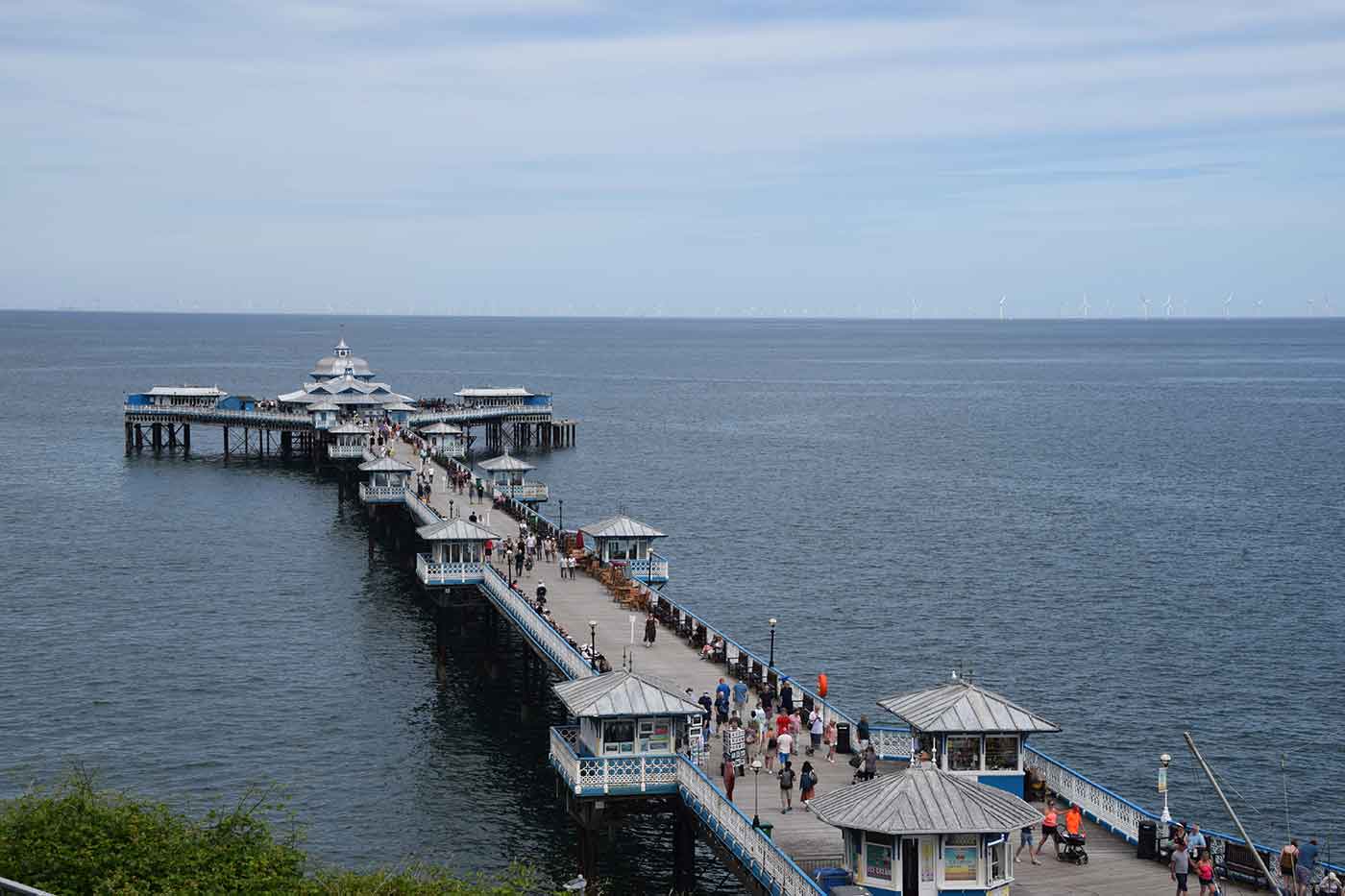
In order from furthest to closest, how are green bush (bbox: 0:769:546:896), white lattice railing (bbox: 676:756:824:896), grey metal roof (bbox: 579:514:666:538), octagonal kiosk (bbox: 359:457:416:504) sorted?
octagonal kiosk (bbox: 359:457:416:504) < grey metal roof (bbox: 579:514:666:538) < white lattice railing (bbox: 676:756:824:896) < green bush (bbox: 0:769:546:896)

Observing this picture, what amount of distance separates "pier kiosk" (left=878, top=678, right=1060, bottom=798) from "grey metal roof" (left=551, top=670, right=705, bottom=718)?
5.61 metres

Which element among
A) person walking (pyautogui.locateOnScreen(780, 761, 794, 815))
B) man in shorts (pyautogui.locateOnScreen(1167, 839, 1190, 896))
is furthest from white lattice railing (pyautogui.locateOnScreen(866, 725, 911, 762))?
man in shorts (pyautogui.locateOnScreen(1167, 839, 1190, 896))

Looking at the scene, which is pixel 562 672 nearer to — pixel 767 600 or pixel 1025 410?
pixel 767 600

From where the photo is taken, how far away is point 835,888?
28.3m

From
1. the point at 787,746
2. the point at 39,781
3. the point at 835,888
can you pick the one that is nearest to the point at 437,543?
the point at 39,781

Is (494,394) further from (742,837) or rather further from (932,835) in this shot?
(932,835)

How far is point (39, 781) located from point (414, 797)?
1003 cm

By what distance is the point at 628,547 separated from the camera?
60.1 meters

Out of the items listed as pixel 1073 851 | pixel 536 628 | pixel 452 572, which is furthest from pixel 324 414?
pixel 1073 851

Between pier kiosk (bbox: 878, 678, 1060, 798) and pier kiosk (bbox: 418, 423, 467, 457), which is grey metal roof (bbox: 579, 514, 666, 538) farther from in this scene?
pier kiosk (bbox: 418, 423, 467, 457)

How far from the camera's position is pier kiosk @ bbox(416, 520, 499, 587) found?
59094mm

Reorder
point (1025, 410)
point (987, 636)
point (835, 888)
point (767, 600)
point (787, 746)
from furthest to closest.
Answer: point (1025, 410) → point (767, 600) → point (987, 636) → point (787, 746) → point (835, 888)

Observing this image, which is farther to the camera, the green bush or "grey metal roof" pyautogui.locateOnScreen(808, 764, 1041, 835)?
"grey metal roof" pyautogui.locateOnScreen(808, 764, 1041, 835)

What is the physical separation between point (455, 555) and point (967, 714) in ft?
101
